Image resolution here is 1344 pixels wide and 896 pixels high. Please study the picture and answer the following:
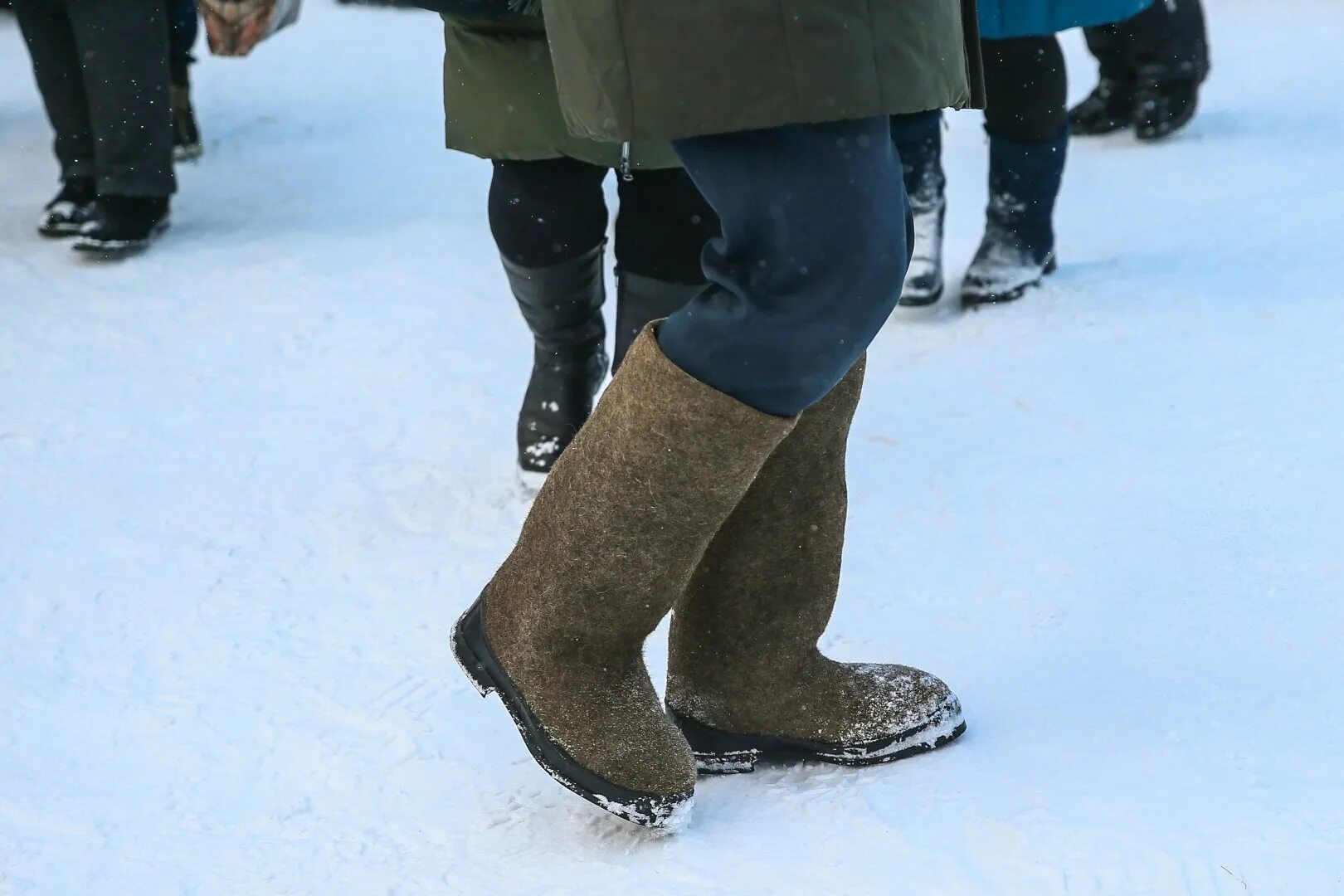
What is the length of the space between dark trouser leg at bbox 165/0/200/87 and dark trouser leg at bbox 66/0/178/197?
0.50 meters

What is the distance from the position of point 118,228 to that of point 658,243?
145 cm

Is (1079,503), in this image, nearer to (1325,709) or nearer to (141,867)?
(1325,709)

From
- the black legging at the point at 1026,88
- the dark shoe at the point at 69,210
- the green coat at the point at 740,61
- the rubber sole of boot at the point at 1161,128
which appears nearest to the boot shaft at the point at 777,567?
the green coat at the point at 740,61

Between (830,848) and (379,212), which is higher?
(830,848)

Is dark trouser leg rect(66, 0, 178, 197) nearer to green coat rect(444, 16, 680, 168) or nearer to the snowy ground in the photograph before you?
the snowy ground

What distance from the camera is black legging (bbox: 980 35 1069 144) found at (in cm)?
225

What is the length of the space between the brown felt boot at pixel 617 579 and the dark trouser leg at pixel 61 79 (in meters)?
2.13

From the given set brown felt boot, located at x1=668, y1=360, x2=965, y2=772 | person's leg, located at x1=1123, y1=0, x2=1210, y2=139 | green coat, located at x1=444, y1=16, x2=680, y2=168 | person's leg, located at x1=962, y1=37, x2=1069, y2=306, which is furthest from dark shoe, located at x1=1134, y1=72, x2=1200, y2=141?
brown felt boot, located at x1=668, y1=360, x2=965, y2=772

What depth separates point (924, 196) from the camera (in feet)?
7.61

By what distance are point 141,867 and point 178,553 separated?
59cm

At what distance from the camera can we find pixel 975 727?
119 centimetres

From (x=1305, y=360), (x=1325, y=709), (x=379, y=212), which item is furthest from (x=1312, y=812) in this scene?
(x=379, y=212)

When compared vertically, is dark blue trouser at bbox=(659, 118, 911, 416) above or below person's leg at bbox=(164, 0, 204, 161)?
above

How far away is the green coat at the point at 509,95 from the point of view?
1.54 meters
